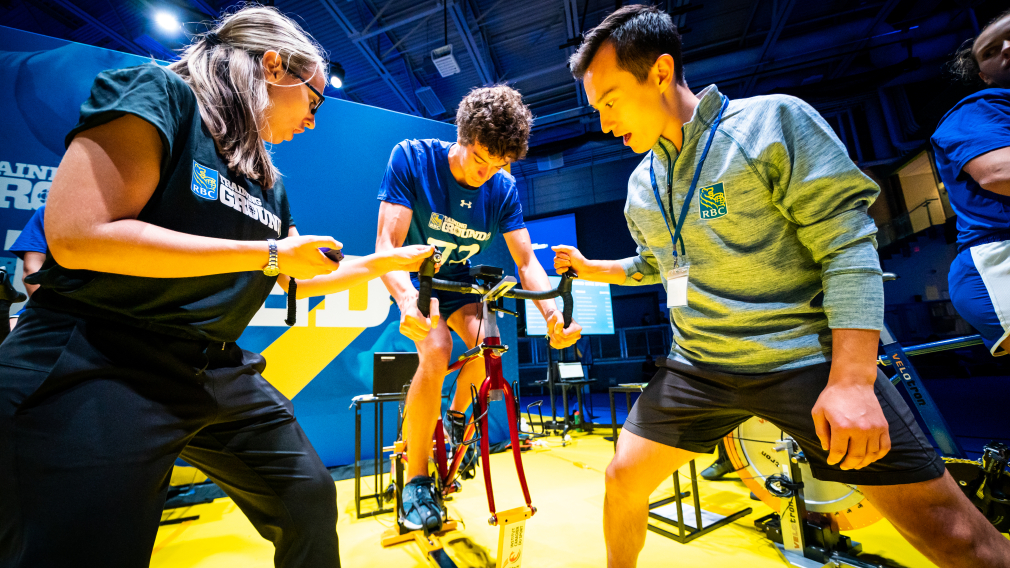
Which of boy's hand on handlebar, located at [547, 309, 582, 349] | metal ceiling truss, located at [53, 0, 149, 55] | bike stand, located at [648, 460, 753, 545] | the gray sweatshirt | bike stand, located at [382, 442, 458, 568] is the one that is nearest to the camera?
the gray sweatshirt

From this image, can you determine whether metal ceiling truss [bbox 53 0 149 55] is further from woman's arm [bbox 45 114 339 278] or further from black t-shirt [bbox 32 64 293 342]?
woman's arm [bbox 45 114 339 278]

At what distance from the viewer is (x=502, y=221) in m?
2.67

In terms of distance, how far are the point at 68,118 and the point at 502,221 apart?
14.1 feet

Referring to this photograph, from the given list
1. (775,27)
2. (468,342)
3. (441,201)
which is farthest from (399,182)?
(775,27)

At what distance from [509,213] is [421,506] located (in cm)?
182

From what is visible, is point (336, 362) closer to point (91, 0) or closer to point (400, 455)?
point (400, 455)

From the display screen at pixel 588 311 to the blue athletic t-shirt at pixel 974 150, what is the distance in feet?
16.7

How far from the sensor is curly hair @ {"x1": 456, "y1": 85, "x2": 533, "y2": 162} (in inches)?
85.7

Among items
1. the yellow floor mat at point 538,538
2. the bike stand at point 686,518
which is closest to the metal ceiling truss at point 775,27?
the yellow floor mat at point 538,538

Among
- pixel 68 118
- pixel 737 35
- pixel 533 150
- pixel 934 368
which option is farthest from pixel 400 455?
pixel 934 368

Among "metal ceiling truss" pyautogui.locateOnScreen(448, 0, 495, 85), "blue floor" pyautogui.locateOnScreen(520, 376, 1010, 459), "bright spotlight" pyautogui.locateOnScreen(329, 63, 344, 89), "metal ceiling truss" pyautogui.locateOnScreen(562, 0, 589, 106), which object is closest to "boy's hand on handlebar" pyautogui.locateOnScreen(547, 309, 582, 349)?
"blue floor" pyautogui.locateOnScreen(520, 376, 1010, 459)

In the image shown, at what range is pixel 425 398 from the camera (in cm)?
229

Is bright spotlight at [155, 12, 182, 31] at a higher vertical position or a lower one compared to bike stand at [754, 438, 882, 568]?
higher

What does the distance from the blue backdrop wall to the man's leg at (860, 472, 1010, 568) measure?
4.41m
